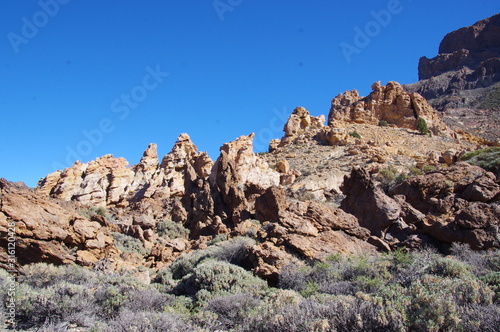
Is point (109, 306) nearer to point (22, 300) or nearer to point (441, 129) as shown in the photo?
point (22, 300)

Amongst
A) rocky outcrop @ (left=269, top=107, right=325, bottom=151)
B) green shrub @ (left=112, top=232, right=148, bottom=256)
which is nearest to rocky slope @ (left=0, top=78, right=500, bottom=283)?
green shrub @ (left=112, top=232, right=148, bottom=256)

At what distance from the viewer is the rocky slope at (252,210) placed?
9.20 meters

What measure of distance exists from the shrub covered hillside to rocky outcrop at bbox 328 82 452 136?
136 ft

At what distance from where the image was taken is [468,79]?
102m

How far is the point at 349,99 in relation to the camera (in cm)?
5459

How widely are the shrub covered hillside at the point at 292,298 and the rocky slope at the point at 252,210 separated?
0.76 metres

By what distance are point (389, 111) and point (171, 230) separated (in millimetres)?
40651

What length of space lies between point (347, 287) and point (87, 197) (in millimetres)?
26527

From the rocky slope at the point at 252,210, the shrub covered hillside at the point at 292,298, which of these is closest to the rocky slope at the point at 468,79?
the rocky slope at the point at 252,210

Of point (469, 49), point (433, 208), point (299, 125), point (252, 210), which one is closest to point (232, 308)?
point (433, 208)

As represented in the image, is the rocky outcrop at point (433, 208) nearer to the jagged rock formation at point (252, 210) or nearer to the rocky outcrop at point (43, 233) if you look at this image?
the jagged rock formation at point (252, 210)

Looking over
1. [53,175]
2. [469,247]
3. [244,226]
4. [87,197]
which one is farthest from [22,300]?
[53,175]

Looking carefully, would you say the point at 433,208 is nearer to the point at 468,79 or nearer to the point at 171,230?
the point at 171,230

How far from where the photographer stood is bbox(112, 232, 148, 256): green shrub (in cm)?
1326
